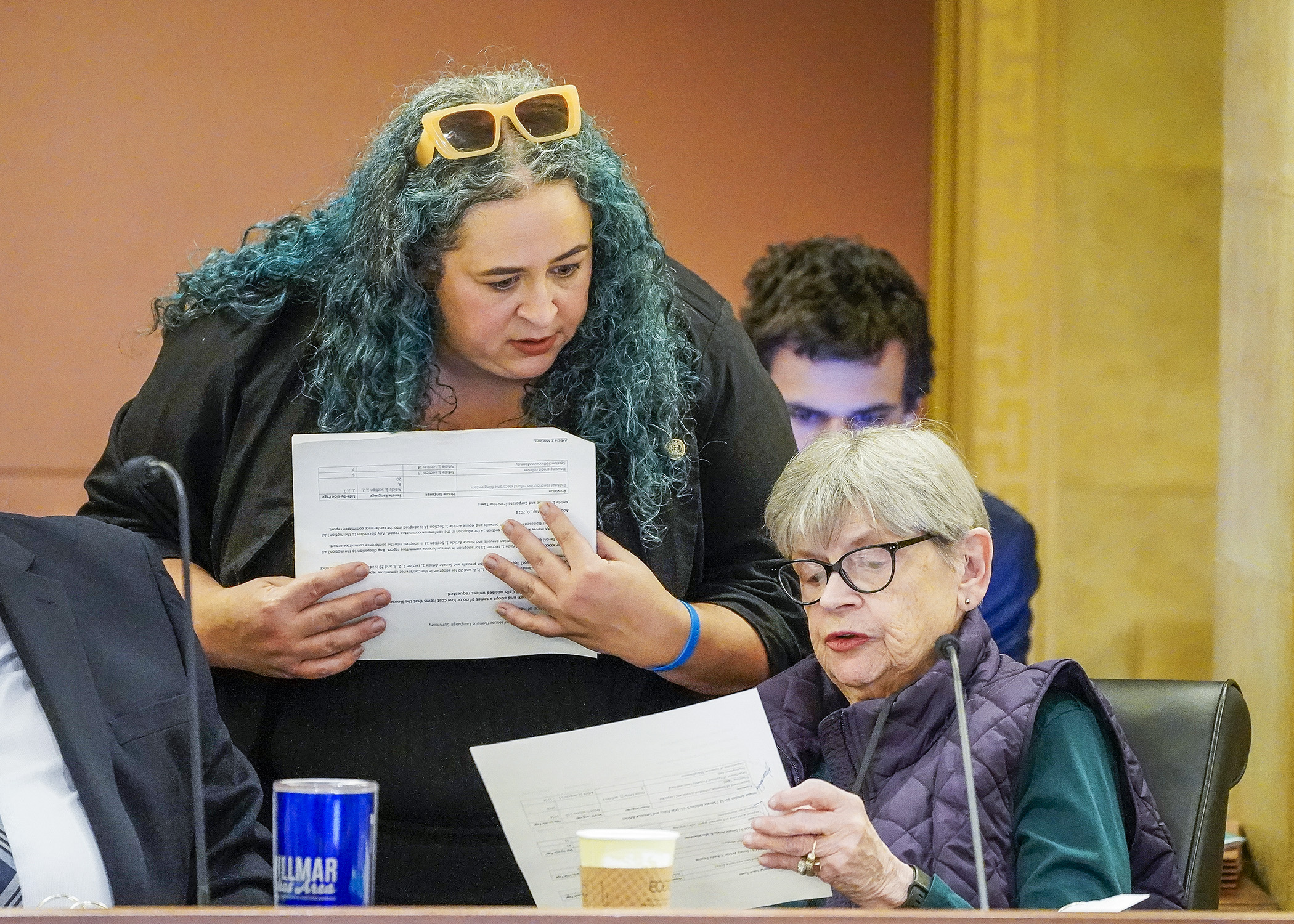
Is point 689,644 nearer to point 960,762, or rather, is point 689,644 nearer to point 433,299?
point 960,762

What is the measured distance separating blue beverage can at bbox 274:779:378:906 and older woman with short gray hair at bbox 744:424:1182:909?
15.8 inches

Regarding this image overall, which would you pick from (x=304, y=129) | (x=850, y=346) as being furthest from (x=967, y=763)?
(x=304, y=129)

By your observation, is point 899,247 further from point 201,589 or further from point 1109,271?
point 201,589

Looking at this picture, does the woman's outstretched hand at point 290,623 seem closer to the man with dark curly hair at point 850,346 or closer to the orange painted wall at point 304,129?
the man with dark curly hair at point 850,346

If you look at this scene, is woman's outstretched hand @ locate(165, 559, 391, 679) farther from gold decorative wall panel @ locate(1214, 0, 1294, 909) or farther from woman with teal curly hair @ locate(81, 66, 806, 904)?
gold decorative wall panel @ locate(1214, 0, 1294, 909)

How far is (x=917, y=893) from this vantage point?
55.8 inches

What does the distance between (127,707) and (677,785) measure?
0.53 meters

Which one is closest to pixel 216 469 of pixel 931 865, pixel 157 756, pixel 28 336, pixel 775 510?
pixel 157 756

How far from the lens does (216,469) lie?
181 centimetres

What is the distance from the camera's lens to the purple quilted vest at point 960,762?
61.4 inches

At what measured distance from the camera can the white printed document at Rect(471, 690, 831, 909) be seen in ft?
5.01

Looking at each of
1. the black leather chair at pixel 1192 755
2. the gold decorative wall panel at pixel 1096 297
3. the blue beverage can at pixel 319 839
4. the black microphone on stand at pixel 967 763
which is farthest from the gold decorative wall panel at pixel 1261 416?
the blue beverage can at pixel 319 839

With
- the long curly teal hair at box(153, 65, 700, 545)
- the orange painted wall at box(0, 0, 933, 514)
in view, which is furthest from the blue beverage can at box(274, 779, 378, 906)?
the orange painted wall at box(0, 0, 933, 514)

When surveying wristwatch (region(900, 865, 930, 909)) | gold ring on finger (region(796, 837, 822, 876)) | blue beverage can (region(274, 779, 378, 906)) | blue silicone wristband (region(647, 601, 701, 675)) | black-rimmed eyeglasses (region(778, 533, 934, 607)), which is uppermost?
black-rimmed eyeglasses (region(778, 533, 934, 607))
